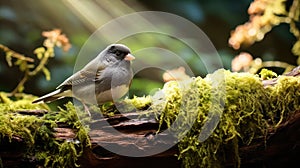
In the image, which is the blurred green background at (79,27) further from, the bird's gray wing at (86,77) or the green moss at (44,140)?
the green moss at (44,140)

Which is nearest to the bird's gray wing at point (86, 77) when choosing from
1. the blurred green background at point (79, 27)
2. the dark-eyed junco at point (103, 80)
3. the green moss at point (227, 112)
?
the dark-eyed junco at point (103, 80)

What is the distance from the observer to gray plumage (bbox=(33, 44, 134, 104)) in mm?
1236

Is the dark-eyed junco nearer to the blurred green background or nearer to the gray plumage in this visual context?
the gray plumage

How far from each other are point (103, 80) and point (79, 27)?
3.61 feet

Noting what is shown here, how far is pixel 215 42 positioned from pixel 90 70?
3.97 feet

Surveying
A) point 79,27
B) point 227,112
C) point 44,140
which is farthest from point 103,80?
point 79,27

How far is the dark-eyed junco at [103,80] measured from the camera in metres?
1.24

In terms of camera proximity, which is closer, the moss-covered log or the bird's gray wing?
the moss-covered log

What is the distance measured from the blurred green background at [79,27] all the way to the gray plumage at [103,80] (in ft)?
2.78

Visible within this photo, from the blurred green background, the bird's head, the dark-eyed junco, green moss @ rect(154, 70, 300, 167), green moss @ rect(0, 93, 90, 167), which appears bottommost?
green moss @ rect(0, 93, 90, 167)

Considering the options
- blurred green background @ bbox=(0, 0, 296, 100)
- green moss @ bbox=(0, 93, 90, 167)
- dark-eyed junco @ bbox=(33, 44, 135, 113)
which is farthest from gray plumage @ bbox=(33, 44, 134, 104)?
blurred green background @ bbox=(0, 0, 296, 100)

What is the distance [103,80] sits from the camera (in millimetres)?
1247

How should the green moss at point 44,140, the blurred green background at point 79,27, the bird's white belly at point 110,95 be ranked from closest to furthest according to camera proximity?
the green moss at point 44,140 < the bird's white belly at point 110,95 < the blurred green background at point 79,27

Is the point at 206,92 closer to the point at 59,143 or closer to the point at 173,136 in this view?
the point at 173,136
